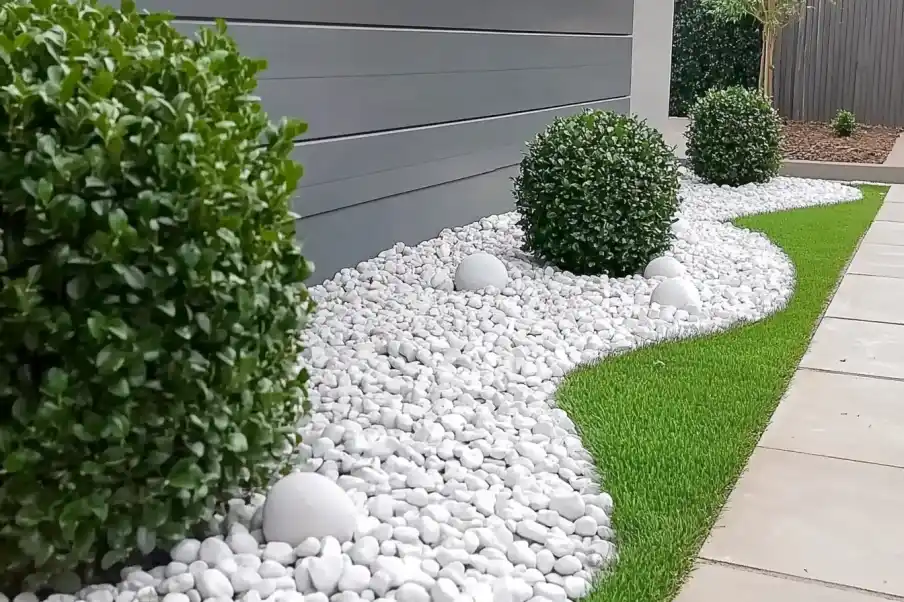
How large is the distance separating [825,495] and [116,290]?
197cm

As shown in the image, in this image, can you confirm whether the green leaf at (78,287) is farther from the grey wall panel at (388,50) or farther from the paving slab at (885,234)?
the paving slab at (885,234)

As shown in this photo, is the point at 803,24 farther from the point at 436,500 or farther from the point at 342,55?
the point at 436,500

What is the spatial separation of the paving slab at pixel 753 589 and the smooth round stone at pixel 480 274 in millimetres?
2261

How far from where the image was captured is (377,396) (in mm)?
2951

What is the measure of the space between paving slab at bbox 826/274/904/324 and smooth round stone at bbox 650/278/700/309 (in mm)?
710

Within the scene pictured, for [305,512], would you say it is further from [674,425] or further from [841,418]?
[841,418]

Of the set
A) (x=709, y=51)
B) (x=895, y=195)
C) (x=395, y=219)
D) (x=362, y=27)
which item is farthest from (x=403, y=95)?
(x=709, y=51)

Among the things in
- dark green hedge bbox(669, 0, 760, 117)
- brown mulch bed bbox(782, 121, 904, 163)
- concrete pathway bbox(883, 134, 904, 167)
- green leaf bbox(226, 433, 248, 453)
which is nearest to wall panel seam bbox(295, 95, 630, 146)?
green leaf bbox(226, 433, 248, 453)

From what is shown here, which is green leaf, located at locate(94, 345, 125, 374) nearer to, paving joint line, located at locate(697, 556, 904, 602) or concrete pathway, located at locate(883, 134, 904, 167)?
paving joint line, located at locate(697, 556, 904, 602)

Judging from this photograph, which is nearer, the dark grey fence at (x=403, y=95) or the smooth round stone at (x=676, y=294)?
the dark grey fence at (x=403, y=95)

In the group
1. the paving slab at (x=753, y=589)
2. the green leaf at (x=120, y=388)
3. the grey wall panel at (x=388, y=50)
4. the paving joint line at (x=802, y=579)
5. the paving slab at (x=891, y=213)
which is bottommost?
the paving slab at (x=753, y=589)

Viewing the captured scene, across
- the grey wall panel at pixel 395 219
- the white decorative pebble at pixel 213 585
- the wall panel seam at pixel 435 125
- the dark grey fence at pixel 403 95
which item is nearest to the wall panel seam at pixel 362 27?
the dark grey fence at pixel 403 95

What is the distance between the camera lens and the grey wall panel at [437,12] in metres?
3.48

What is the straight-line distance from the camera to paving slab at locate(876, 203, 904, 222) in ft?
21.8
